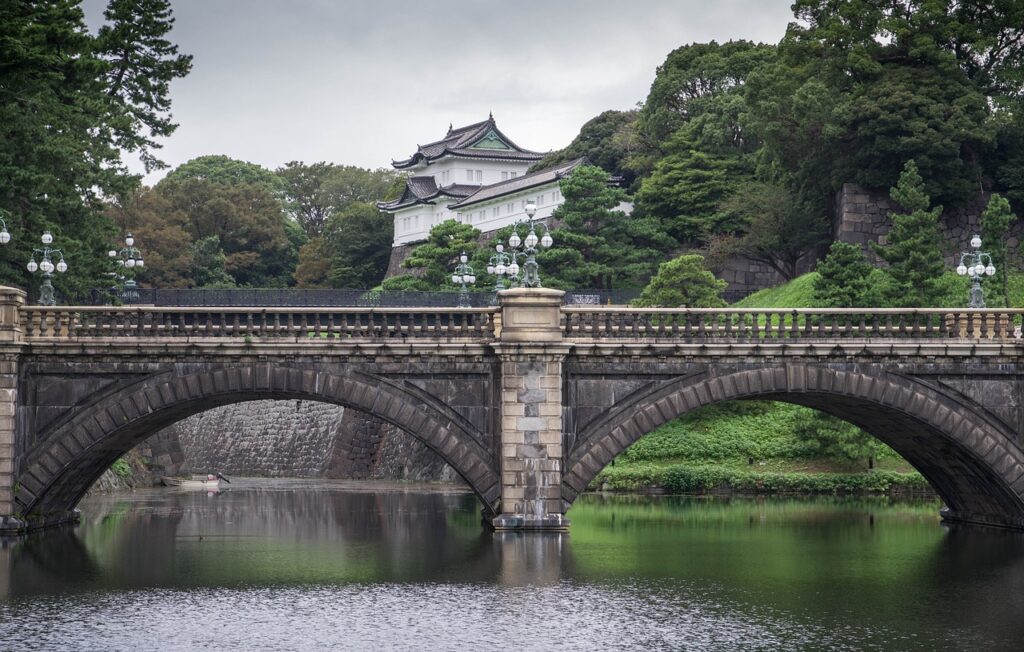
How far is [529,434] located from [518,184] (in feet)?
217

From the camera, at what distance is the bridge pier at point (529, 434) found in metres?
35.9

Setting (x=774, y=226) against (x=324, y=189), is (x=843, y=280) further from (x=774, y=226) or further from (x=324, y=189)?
(x=324, y=189)

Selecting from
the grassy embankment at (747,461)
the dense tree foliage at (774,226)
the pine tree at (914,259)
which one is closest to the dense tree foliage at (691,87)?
the dense tree foliage at (774,226)

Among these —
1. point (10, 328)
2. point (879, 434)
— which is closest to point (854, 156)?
point (879, 434)

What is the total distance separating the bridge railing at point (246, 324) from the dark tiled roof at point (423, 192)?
74291mm

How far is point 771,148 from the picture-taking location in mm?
72312

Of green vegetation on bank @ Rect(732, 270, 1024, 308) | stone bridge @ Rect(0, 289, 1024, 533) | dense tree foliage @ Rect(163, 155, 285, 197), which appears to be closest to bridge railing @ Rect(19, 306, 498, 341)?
stone bridge @ Rect(0, 289, 1024, 533)

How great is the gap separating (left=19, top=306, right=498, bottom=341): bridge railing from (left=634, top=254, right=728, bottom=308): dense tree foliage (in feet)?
94.9

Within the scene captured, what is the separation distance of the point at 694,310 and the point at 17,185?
24.9 metres

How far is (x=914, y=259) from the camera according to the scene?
58.9m

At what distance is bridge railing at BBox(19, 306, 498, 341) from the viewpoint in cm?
3603

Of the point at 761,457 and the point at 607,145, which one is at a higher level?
the point at 607,145

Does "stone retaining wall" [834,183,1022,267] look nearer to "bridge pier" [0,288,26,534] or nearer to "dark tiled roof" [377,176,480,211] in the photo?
"bridge pier" [0,288,26,534]

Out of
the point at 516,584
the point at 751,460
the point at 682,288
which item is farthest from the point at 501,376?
the point at 682,288
